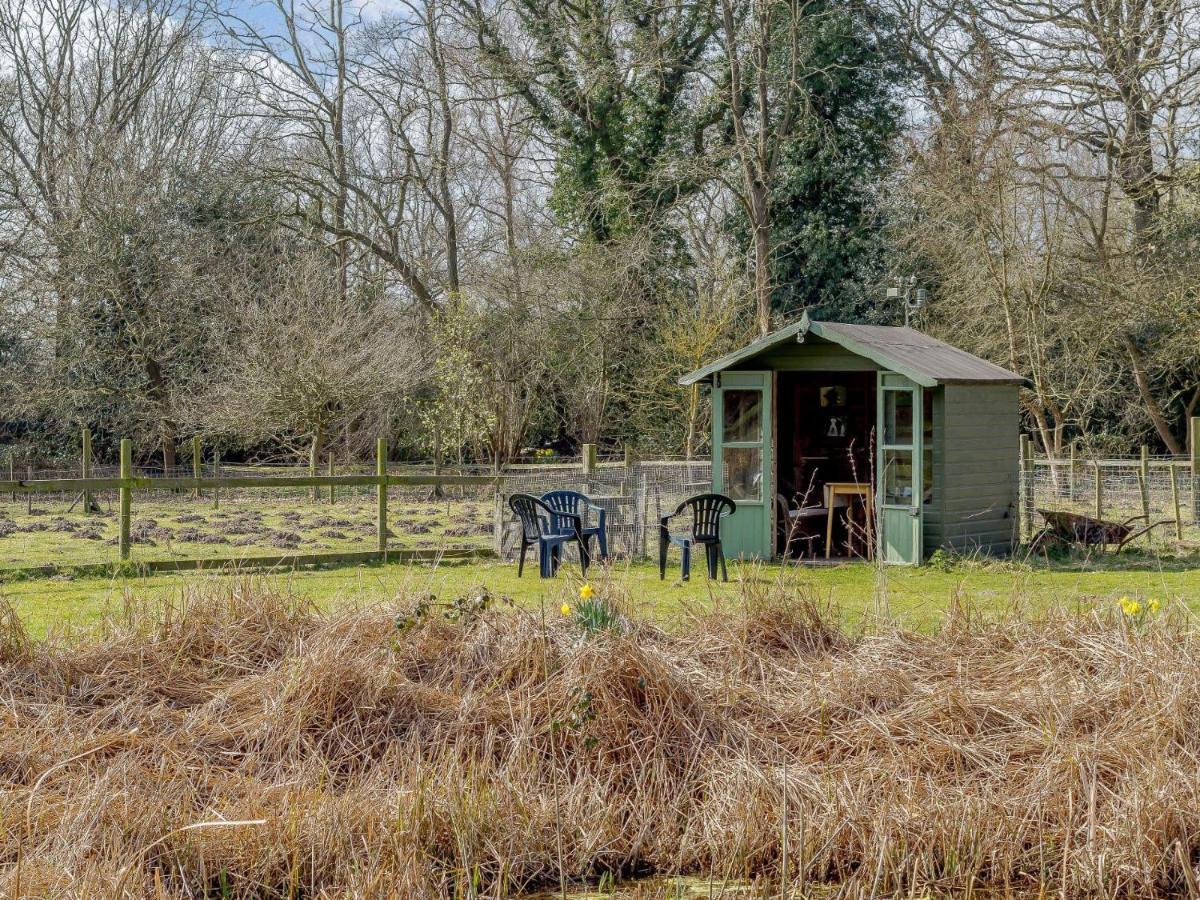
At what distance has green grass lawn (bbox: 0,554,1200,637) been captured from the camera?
6.66 metres

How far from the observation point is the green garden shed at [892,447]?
1156 cm

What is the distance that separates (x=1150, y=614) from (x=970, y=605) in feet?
2.97

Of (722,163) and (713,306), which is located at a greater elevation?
(722,163)

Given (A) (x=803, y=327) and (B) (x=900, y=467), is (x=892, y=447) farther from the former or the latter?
(A) (x=803, y=327)

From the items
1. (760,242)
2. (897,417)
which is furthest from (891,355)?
(760,242)

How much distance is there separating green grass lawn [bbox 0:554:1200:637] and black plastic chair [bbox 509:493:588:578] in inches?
8.5

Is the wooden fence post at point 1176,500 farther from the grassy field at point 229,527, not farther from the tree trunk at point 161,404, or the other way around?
the tree trunk at point 161,404

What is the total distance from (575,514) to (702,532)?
119 cm

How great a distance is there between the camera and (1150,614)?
625 cm

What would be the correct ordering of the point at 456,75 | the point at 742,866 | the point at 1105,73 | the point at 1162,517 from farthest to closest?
the point at 456,75 < the point at 1105,73 < the point at 1162,517 < the point at 742,866

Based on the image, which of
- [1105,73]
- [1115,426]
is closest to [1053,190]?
[1105,73]

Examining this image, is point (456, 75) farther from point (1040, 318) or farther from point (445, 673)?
point (445, 673)

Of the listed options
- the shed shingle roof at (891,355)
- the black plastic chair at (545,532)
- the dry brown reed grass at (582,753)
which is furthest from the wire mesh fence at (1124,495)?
the dry brown reed grass at (582,753)

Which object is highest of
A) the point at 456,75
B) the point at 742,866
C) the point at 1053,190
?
the point at 456,75
